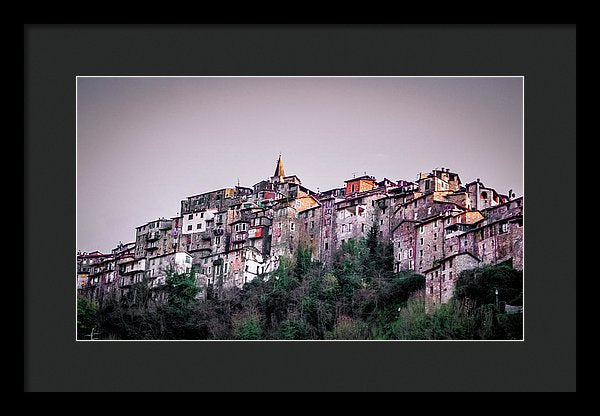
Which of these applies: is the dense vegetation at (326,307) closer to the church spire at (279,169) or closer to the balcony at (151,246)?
the balcony at (151,246)

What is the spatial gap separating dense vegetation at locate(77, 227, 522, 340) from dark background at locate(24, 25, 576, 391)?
0.49m

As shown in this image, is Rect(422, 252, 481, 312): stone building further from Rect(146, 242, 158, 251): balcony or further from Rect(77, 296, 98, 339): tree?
Rect(77, 296, 98, 339): tree

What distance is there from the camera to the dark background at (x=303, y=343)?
11750 mm

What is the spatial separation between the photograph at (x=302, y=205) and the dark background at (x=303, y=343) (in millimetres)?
367

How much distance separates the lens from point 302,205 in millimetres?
13164

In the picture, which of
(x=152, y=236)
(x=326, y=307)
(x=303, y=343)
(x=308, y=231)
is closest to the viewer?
(x=303, y=343)

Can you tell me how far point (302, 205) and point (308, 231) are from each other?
0.34 m

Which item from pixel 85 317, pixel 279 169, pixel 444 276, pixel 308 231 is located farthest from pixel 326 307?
pixel 85 317

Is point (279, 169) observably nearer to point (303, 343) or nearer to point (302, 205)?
point (302, 205)

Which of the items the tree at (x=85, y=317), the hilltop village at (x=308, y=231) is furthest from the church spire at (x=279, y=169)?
the tree at (x=85, y=317)
